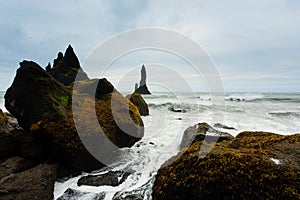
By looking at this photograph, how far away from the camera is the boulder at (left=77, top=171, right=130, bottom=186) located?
4051 mm

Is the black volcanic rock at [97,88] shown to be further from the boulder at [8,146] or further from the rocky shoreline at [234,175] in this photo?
the rocky shoreline at [234,175]

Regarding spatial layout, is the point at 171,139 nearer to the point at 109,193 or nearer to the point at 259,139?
the point at 109,193

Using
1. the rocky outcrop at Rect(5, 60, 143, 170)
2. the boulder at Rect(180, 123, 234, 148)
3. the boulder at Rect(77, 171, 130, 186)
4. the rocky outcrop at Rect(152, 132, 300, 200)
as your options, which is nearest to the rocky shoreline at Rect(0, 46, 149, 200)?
the rocky outcrop at Rect(5, 60, 143, 170)

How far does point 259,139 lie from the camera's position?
3094 mm

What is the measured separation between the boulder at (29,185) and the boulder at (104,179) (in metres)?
0.66

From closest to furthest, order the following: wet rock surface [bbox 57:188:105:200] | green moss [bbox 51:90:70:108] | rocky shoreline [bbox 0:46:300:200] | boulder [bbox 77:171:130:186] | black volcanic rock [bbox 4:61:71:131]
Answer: rocky shoreline [bbox 0:46:300:200]
wet rock surface [bbox 57:188:105:200]
boulder [bbox 77:171:130:186]
black volcanic rock [bbox 4:61:71:131]
green moss [bbox 51:90:70:108]

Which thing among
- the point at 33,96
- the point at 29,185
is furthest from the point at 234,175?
the point at 33,96

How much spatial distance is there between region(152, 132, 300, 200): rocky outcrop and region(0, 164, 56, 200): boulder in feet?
7.51

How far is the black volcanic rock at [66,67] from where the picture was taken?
93.6 feet

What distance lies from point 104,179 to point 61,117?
1.87 metres

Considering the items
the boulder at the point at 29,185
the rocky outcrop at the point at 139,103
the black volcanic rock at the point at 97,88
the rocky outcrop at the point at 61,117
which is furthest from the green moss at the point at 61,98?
the rocky outcrop at the point at 139,103

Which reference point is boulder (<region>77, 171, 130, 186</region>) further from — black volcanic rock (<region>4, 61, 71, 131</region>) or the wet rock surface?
black volcanic rock (<region>4, 61, 71, 131</region>)

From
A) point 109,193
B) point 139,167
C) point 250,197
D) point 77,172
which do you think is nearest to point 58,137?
point 77,172

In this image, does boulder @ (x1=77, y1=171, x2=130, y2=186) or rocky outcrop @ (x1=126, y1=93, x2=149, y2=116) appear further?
rocky outcrop @ (x1=126, y1=93, x2=149, y2=116)
